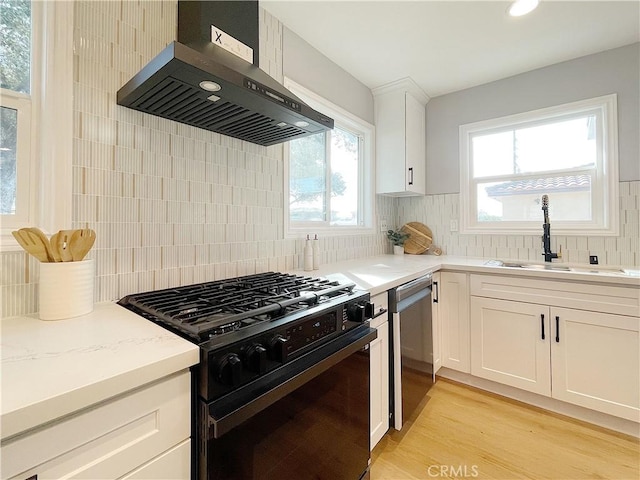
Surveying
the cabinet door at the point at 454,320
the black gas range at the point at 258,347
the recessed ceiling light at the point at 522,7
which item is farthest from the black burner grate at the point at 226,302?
the recessed ceiling light at the point at 522,7

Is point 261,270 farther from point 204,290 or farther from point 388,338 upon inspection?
point 388,338

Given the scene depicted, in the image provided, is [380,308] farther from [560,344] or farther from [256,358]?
[560,344]

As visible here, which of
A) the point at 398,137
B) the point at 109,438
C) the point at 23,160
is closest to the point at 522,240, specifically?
the point at 398,137

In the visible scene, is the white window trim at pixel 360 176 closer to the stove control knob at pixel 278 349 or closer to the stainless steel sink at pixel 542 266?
the stove control knob at pixel 278 349

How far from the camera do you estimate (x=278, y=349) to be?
812mm

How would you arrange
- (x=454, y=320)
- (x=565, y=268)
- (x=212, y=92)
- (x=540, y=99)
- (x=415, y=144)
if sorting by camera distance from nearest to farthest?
(x=212, y=92) → (x=565, y=268) → (x=454, y=320) → (x=540, y=99) → (x=415, y=144)

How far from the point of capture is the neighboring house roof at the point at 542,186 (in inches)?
90.4

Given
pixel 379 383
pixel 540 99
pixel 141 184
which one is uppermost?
pixel 540 99

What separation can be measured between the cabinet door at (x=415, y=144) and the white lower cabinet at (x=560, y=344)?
43.2 inches

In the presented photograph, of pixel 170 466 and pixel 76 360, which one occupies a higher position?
pixel 76 360

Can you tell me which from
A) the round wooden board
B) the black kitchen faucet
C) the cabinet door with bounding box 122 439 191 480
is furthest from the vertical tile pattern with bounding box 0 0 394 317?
the black kitchen faucet

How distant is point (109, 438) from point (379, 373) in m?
1.19

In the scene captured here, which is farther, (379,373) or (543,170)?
(543,170)

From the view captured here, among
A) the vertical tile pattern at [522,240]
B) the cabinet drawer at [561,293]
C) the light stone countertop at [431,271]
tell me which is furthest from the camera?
the vertical tile pattern at [522,240]
